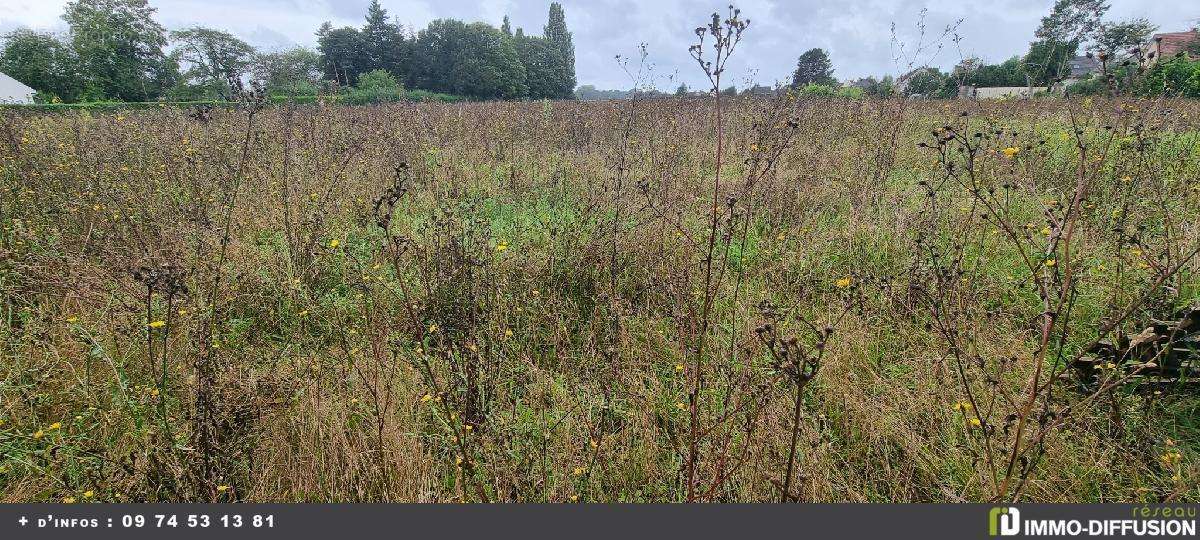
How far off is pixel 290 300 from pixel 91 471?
4.26 ft

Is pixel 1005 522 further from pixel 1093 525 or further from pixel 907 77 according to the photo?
pixel 907 77

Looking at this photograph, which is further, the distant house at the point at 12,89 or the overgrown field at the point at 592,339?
the distant house at the point at 12,89

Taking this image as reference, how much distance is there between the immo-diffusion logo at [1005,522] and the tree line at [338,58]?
86.1 feet

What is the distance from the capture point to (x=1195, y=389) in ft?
6.63

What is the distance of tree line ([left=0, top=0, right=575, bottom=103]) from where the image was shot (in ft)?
110

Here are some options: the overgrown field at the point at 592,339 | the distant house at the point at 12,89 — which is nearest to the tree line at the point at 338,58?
the distant house at the point at 12,89

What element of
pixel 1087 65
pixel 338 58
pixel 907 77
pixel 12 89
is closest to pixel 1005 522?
pixel 1087 65

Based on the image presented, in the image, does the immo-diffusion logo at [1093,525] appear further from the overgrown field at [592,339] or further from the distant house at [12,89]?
the distant house at [12,89]

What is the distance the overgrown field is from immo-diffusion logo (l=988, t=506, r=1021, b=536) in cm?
6

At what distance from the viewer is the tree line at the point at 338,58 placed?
110 feet

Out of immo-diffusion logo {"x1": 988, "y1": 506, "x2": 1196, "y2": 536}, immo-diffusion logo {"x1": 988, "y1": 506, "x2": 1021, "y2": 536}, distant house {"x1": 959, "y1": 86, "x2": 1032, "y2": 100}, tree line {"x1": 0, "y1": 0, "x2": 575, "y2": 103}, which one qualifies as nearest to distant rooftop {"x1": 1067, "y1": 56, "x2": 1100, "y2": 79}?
immo-diffusion logo {"x1": 988, "y1": 506, "x2": 1196, "y2": 536}

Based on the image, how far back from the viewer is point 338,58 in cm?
5194

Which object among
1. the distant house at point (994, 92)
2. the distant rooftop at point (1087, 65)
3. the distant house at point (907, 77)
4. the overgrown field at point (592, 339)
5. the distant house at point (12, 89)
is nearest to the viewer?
the overgrown field at point (592, 339)

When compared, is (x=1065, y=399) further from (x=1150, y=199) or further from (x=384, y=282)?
(x=384, y=282)
